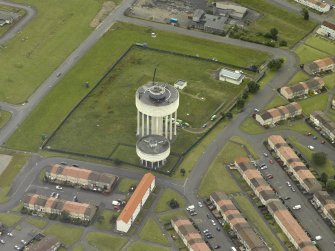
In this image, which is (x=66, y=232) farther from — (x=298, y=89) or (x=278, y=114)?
(x=298, y=89)

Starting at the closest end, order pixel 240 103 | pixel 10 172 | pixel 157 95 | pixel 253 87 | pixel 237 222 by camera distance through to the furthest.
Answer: pixel 237 222
pixel 10 172
pixel 157 95
pixel 240 103
pixel 253 87

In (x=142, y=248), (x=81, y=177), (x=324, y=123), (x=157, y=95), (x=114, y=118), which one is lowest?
(x=114, y=118)

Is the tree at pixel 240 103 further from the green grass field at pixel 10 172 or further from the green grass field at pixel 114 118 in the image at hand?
the green grass field at pixel 10 172

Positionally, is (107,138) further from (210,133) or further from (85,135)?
(210,133)

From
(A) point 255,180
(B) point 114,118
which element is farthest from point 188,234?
(B) point 114,118

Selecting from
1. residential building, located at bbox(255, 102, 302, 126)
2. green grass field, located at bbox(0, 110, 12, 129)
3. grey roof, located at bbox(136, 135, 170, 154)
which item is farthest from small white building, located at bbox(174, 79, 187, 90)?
green grass field, located at bbox(0, 110, 12, 129)

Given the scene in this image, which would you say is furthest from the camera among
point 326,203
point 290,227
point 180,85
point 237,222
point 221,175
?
point 180,85

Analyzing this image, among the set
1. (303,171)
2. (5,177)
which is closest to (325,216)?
(303,171)

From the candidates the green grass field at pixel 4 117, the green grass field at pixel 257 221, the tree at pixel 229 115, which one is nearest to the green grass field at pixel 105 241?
the green grass field at pixel 257 221
